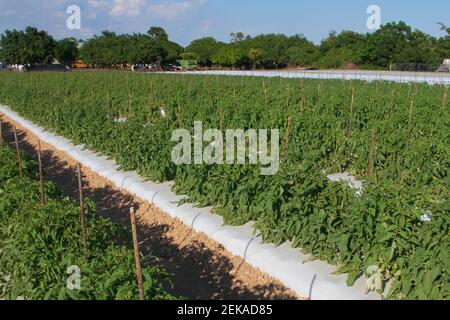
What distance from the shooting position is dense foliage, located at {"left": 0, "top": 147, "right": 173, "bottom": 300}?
3.24 meters

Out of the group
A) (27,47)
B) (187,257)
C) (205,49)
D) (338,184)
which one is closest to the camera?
(338,184)

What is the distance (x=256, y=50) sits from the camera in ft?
236

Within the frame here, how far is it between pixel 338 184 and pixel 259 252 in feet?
3.34

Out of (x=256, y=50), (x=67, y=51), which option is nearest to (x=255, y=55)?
(x=256, y=50)

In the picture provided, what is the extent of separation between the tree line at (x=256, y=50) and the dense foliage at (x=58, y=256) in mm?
55284

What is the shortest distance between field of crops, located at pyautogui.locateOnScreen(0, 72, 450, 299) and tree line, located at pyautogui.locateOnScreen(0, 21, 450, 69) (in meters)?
47.8

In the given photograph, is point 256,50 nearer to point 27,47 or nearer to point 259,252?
point 27,47

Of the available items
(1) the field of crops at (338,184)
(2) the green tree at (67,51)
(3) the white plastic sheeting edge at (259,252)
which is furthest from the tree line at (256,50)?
(3) the white plastic sheeting edge at (259,252)

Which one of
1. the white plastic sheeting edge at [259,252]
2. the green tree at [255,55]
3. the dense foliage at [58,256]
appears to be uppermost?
the green tree at [255,55]

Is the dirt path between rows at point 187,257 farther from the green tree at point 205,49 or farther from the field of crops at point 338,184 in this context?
the green tree at point 205,49

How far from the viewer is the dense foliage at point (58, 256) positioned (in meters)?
3.24

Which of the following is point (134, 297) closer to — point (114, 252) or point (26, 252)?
point (114, 252)

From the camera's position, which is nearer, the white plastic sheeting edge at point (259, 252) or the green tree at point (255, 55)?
the white plastic sheeting edge at point (259, 252)

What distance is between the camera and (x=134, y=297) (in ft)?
10.3
